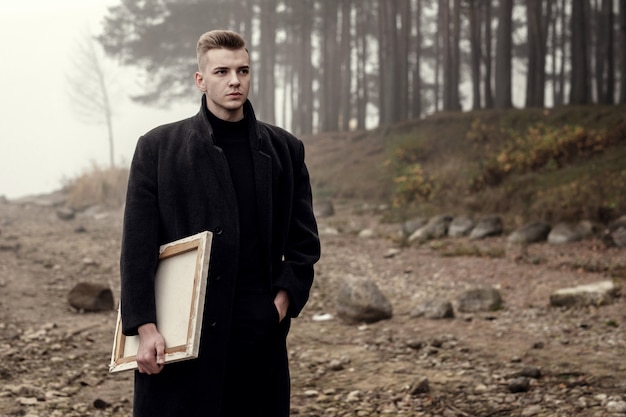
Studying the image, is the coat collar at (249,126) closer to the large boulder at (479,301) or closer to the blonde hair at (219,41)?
the blonde hair at (219,41)

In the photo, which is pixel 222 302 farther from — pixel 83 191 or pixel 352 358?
→ pixel 83 191

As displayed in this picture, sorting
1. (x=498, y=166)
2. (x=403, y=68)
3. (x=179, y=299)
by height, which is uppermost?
(x=403, y=68)

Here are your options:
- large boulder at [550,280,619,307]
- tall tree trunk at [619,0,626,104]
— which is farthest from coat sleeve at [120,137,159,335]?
tall tree trunk at [619,0,626,104]

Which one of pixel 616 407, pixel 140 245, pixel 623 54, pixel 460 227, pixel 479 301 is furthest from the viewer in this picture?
pixel 623 54

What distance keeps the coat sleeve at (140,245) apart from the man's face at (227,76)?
340mm

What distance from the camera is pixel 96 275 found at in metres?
11.1

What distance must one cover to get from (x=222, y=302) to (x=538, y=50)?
2205 cm

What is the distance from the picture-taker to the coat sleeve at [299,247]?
9.91 feet

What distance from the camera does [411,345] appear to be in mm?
6930

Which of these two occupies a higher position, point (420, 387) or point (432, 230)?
point (432, 230)

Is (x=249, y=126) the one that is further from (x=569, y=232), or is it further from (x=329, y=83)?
(x=329, y=83)

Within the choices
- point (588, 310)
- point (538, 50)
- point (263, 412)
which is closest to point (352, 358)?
point (588, 310)

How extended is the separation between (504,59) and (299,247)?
20.4m

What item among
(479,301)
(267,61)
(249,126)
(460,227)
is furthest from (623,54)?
(267,61)
